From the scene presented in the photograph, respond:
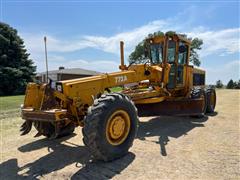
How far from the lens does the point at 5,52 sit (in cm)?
3206

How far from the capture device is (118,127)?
500cm

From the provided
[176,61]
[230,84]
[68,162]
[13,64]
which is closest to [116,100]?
[68,162]

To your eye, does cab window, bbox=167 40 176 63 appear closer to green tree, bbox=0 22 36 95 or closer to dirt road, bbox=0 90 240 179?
dirt road, bbox=0 90 240 179

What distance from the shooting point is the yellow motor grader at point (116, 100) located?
183 inches

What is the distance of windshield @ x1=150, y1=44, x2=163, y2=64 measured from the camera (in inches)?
326

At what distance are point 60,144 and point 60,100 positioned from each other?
1380mm

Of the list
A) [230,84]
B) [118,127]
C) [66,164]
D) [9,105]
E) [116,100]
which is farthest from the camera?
[230,84]

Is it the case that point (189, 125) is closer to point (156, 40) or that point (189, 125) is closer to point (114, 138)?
point (156, 40)

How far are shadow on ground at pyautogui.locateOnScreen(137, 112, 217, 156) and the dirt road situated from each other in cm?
2

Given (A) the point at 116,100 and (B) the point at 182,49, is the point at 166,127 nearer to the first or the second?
(B) the point at 182,49

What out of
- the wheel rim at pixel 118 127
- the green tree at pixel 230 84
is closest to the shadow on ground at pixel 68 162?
the wheel rim at pixel 118 127

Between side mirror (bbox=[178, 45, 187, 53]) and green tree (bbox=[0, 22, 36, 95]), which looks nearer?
side mirror (bbox=[178, 45, 187, 53])

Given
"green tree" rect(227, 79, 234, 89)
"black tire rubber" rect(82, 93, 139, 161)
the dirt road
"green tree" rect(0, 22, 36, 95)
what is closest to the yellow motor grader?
"black tire rubber" rect(82, 93, 139, 161)

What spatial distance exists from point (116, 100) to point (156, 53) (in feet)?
13.2
